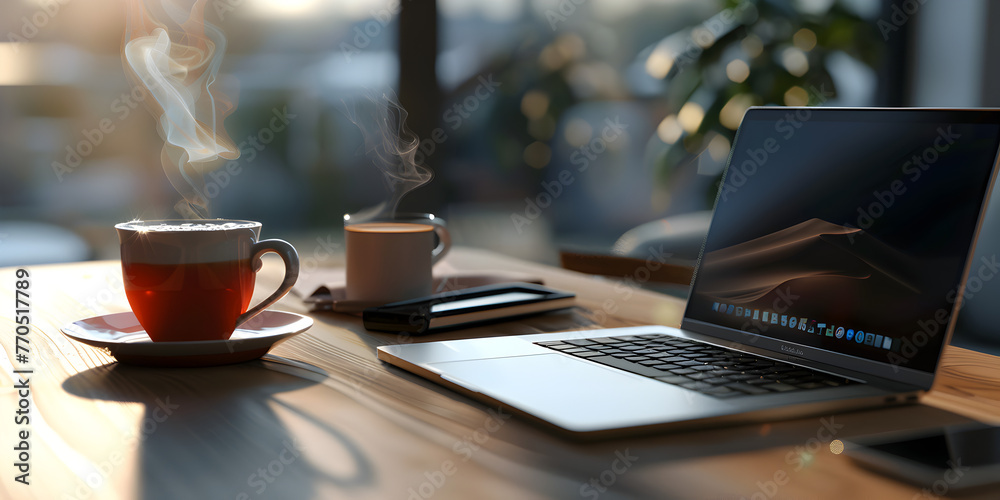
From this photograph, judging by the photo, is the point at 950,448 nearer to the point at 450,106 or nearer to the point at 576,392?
the point at 576,392

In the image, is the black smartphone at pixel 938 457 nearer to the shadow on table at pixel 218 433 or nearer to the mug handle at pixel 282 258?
the shadow on table at pixel 218 433

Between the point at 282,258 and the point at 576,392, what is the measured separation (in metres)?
0.35

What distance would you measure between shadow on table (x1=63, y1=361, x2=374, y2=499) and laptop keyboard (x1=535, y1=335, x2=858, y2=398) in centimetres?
26

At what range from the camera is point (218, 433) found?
54cm

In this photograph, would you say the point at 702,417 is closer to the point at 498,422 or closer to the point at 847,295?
the point at 498,422

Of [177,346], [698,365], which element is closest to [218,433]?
[177,346]

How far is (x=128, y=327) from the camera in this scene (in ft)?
2.73

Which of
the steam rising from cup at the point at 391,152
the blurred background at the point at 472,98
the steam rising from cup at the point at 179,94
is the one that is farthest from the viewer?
the blurred background at the point at 472,98

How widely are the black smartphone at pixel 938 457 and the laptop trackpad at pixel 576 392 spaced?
10 centimetres

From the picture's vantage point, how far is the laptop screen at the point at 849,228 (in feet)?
2.14

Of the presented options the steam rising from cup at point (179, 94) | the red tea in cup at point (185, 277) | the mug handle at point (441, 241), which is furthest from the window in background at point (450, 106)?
the red tea in cup at point (185, 277)

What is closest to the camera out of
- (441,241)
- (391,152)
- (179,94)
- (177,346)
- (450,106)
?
(177,346)

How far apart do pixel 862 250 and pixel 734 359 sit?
15 cm

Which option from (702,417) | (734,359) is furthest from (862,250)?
(702,417)
